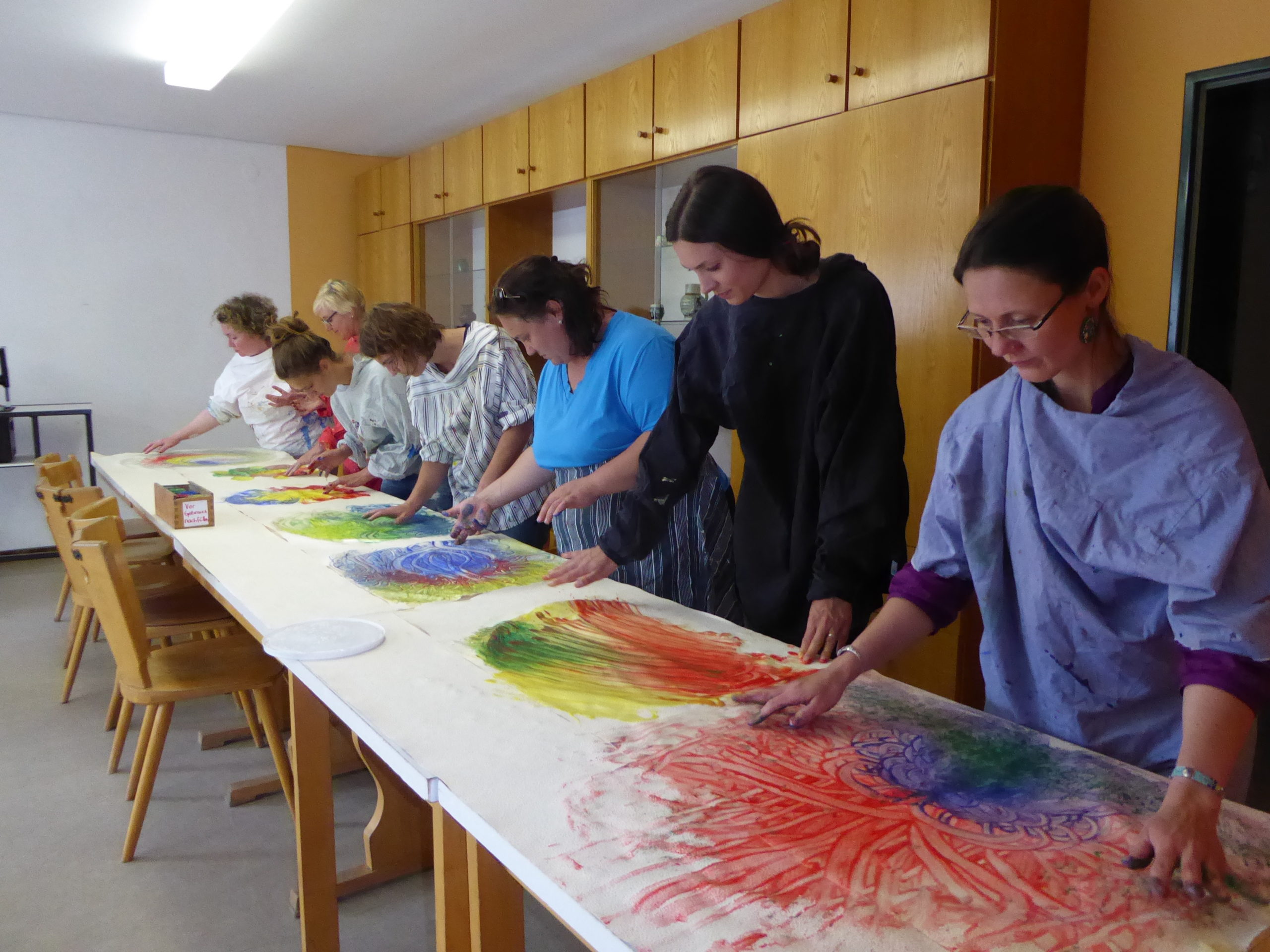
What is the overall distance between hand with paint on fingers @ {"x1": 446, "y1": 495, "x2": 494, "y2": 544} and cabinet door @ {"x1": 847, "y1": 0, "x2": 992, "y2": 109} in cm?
166

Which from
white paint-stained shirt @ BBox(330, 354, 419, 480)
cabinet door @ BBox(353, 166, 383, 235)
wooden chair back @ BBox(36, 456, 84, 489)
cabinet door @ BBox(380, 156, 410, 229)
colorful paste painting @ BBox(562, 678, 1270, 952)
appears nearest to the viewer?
colorful paste painting @ BBox(562, 678, 1270, 952)

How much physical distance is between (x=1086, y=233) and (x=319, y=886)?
5.48 feet

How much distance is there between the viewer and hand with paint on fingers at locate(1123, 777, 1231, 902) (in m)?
0.75

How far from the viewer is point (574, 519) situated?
2109 millimetres

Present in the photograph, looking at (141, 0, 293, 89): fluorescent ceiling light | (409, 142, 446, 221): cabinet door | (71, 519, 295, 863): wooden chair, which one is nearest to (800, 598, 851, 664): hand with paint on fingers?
(71, 519, 295, 863): wooden chair

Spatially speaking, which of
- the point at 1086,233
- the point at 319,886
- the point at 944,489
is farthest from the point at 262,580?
the point at 1086,233

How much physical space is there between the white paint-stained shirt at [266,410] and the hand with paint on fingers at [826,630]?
308 centimetres

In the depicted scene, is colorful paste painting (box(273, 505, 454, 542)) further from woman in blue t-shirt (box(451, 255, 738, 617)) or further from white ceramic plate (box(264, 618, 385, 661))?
white ceramic plate (box(264, 618, 385, 661))

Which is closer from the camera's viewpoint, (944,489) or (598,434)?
(944,489)

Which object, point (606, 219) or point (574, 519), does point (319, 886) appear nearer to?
point (574, 519)

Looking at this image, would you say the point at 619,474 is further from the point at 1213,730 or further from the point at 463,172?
the point at 463,172

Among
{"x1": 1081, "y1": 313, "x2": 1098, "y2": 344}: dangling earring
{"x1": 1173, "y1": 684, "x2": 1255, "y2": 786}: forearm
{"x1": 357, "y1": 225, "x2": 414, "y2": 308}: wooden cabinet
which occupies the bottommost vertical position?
{"x1": 1173, "y1": 684, "x2": 1255, "y2": 786}: forearm

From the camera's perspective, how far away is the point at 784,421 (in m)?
1.60

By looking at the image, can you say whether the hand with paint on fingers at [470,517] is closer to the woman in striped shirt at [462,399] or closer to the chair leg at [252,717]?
the woman in striped shirt at [462,399]
